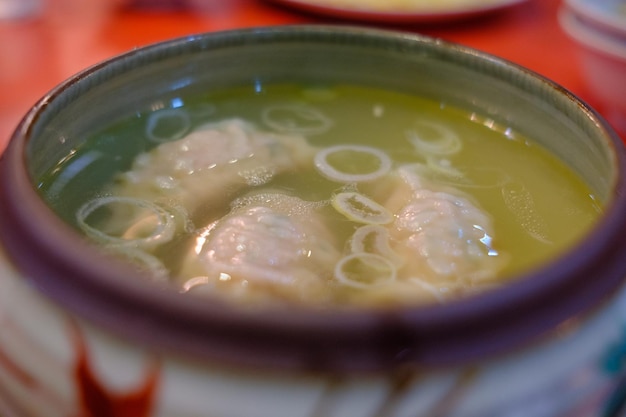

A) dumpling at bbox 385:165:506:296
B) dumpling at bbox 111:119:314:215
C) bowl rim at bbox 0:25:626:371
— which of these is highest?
dumpling at bbox 111:119:314:215

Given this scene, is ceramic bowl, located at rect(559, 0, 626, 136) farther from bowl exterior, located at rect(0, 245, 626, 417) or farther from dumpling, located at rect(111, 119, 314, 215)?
bowl exterior, located at rect(0, 245, 626, 417)

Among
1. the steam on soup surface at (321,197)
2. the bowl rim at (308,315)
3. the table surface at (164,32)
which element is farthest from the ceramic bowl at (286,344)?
the table surface at (164,32)

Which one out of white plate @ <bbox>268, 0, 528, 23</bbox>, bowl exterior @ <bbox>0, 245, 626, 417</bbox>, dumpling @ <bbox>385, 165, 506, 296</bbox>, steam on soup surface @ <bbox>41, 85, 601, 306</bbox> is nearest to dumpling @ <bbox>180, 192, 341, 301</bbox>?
steam on soup surface @ <bbox>41, 85, 601, 306</bbox>

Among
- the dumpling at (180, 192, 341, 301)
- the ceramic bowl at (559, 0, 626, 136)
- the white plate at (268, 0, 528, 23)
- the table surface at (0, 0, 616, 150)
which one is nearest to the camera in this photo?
the dumpling at (180, 192, 341, 301)

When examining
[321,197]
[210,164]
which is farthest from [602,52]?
[210,164]

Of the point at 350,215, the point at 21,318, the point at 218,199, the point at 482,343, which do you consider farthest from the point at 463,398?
the point at 218,199

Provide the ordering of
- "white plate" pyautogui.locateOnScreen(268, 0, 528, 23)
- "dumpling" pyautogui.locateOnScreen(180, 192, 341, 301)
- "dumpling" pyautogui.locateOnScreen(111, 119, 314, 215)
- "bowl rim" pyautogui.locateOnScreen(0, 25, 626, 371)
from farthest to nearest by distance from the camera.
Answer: "white plate" pyautogui.locateOnScreen(268, 0, 528, 23) < "dumpling" pyautogui.locateOnScreen(111, 119, 314, 215) < "dumpling" pyautogui.locateOnScreen(180, 192, 341, 301) < "bowl rim" pyautogui.locateOnScreen(0, 25, 626, 371)

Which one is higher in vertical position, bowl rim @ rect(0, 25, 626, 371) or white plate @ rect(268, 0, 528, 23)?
white plate @ rect(268, 0, 528, 23)

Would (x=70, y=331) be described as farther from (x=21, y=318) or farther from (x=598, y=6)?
(x=598, y=6)

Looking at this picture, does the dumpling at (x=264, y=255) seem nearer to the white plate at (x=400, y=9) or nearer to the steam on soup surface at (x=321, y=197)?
the steam on soup surface at (x=321, y=197)
